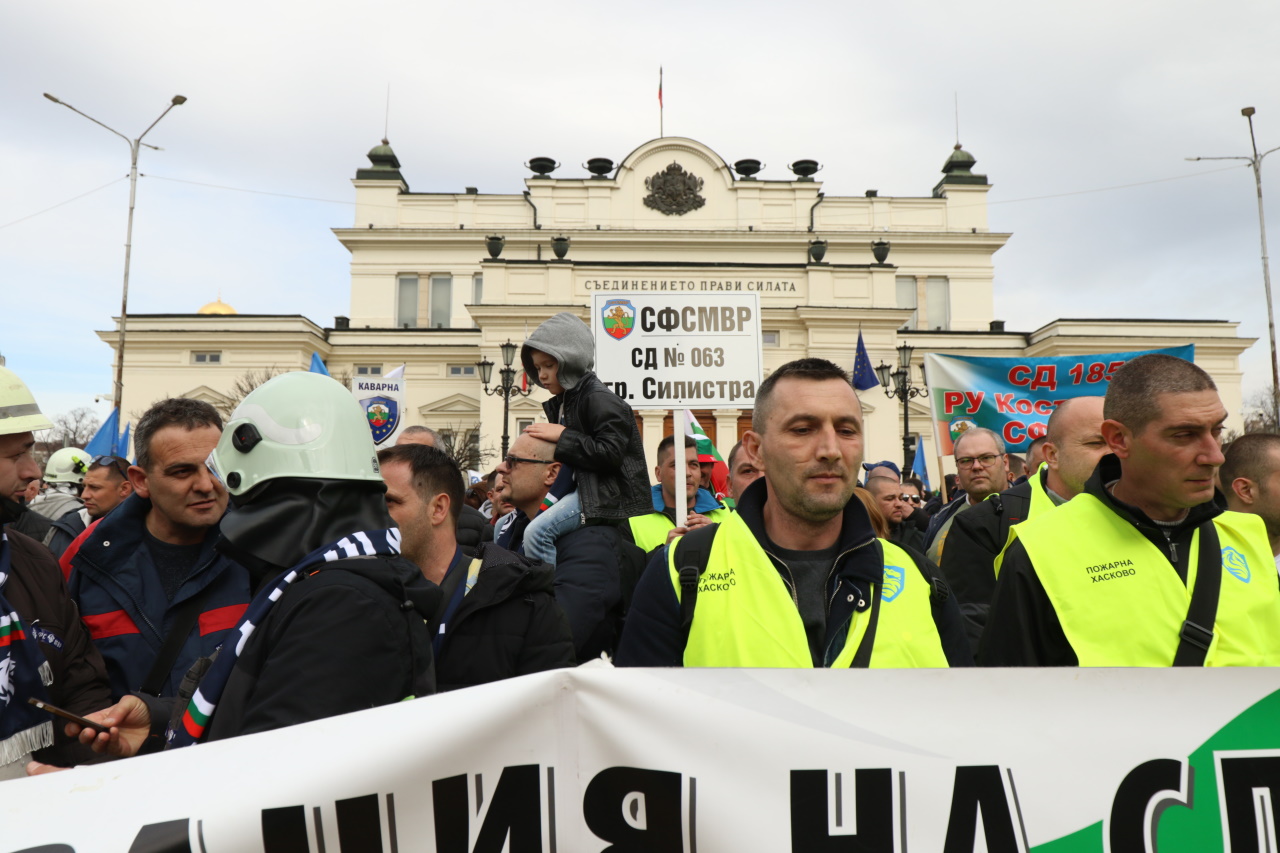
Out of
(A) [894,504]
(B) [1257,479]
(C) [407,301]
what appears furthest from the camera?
(C) [407,301]

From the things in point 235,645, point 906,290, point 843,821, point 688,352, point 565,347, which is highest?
point 906,290

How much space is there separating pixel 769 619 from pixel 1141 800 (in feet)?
3.47

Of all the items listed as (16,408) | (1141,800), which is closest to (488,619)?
(16,408)

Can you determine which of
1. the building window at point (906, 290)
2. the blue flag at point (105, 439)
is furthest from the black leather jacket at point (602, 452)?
the building window at point (906, 290)

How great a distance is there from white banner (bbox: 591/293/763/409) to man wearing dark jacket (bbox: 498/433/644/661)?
172cm

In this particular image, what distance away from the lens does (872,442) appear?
4378cm

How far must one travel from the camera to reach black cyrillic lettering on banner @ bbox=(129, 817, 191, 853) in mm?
2164

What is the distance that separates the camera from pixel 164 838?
217 cm

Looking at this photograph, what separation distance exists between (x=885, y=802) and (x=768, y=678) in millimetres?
403

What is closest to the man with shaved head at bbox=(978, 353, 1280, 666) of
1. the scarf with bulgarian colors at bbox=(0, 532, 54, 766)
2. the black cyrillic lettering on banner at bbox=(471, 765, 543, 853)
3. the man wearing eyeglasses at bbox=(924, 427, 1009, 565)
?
the black cyrillic lettering on banner at bbox=(471, 765, 543, 853)

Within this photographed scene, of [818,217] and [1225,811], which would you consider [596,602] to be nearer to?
[1225,811]

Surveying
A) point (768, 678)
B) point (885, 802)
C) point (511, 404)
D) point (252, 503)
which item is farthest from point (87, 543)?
point (511, 404)

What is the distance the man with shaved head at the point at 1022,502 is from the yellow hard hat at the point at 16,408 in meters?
4.13

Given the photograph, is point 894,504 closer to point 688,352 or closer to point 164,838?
point 688,352
